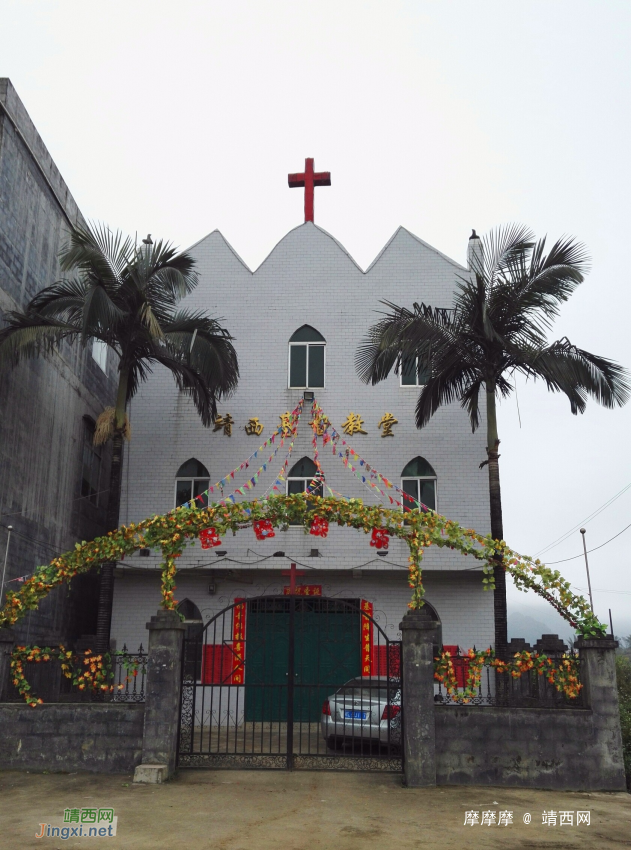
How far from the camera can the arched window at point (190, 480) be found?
18484mm

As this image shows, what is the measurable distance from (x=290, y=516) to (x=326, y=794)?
3632 mm

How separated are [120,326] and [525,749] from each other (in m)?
10.3

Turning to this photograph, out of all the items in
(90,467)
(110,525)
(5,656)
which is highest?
(90,467)

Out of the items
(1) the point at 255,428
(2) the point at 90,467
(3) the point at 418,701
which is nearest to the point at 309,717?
(3) the point at 418,701

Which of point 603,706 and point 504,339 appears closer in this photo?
point 603,706

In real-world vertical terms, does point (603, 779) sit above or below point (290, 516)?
below

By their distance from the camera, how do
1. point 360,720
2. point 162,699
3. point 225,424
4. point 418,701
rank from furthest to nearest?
point 225,424 < point 360,720 < point 162,699 < point 418,701

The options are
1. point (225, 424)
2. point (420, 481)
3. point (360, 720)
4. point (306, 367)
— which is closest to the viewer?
point (360, 720)

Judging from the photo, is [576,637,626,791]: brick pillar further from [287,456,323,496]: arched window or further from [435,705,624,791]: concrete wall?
[287,456,323,496]: arched window

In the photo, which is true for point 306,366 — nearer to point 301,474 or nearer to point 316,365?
point 316,365

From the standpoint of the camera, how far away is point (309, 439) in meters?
18.5

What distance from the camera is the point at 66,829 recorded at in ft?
24.3

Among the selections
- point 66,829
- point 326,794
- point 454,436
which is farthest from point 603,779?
point 454,436

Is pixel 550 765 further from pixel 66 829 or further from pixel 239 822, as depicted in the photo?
pixel 66 829
